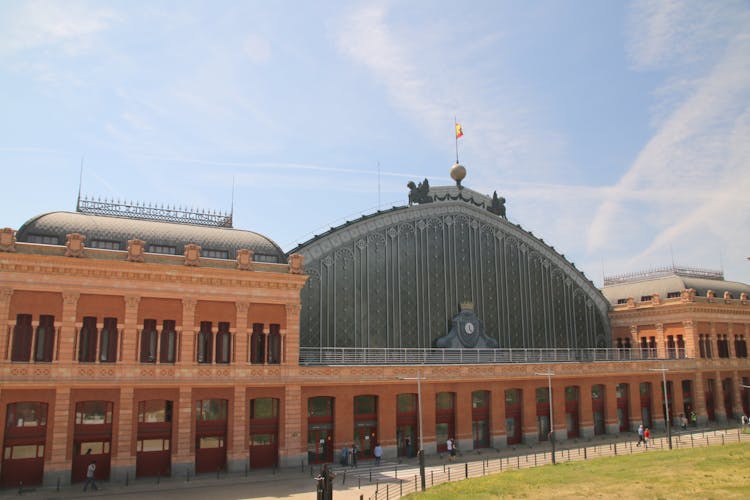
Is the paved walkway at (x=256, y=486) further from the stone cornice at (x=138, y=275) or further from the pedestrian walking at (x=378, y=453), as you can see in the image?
the stone cornice at (x=138, y=275)

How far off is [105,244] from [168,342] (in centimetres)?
924

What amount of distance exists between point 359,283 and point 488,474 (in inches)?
911

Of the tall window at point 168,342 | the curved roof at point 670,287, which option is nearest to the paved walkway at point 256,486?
the tall window at point 168,342

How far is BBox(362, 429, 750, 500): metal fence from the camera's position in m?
41.8

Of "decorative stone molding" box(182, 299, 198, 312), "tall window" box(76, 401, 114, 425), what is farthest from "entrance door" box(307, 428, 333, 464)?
"tall window" box(76, 401, 114, 425)

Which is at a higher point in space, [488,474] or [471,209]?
[471,209]

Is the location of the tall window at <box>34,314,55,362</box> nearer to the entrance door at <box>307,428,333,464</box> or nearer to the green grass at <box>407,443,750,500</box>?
the entrance door at <box>307,428,333,464</box>

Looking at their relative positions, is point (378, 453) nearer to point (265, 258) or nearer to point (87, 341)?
point (265, 258)

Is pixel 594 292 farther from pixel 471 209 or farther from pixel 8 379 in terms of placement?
pixel 8 379

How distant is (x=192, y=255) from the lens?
47531mm

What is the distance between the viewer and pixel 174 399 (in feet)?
149

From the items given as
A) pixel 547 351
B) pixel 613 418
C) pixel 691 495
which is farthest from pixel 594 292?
pixel 691 495

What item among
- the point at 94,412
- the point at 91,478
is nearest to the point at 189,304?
the point at 94,412

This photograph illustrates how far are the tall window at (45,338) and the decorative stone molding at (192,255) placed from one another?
1002cm
